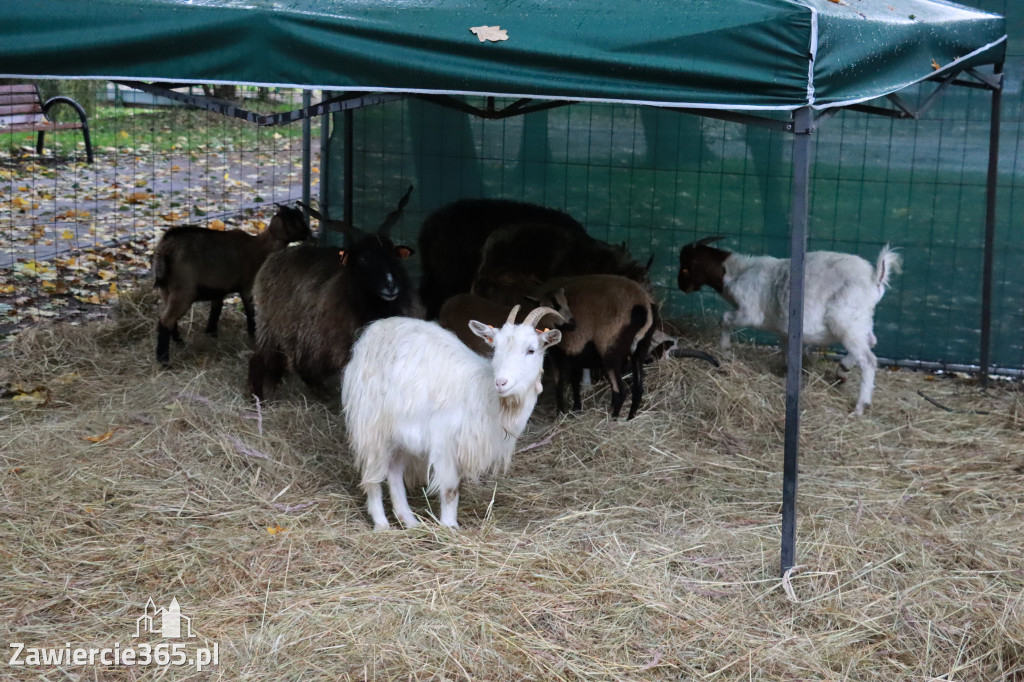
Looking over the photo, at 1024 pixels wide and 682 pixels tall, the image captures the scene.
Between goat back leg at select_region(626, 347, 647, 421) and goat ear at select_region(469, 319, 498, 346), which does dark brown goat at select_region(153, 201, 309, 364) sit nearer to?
goat back leg at select_region(626, 347, 647, 421)

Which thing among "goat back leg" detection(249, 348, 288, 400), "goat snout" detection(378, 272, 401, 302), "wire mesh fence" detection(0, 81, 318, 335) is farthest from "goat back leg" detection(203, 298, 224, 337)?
"goat snout" detection(378, 272, 401, 302)

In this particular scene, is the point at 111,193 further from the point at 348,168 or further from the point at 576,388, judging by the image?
the point at 576,388

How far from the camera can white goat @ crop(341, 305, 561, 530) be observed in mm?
5035

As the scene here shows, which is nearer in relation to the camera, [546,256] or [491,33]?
[491,33]

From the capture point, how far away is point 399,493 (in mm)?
5309

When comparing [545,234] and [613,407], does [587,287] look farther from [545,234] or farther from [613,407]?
[545,234]

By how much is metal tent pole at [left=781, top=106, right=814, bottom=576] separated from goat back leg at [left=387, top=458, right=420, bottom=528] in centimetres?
170

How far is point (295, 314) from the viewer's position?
6625 mm

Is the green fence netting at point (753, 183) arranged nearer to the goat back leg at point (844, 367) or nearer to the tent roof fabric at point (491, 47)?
the goat back leg at point (844, 367)

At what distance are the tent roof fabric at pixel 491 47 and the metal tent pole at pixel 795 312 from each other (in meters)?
0.17

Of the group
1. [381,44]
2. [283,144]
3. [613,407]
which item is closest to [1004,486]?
[613,407]

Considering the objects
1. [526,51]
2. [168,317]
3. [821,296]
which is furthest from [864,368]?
[168,317]

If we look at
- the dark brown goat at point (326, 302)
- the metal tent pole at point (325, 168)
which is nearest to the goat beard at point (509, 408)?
the dark brown goat at point (326, 302)

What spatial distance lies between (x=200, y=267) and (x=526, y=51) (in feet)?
12.6
